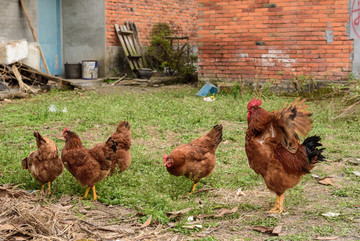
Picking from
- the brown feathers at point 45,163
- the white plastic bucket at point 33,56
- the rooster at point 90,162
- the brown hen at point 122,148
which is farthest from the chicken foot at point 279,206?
the white plastic bucket at point 33,56

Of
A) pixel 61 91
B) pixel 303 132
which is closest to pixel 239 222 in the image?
pixel 303 132

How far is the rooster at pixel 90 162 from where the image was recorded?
4531mm

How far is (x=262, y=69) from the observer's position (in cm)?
1183

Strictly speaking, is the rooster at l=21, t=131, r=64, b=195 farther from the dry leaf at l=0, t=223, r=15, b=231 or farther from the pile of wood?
the pile of wood

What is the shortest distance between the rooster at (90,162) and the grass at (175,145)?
21 cm

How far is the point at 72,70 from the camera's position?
14.2 metres

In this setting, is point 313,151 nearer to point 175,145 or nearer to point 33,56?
point 175,145

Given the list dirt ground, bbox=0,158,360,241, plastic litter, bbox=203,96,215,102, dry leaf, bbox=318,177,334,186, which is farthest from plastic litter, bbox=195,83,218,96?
dirt ground, bbox=0,158,360,241

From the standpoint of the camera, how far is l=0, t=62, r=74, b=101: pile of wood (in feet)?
35.5

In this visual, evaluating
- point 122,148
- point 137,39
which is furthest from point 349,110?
point 137,39

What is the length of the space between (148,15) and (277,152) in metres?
13.1

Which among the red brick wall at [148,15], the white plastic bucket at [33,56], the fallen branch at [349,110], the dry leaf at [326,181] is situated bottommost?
the dry leaf at [326,181]

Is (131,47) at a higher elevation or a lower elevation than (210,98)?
higher

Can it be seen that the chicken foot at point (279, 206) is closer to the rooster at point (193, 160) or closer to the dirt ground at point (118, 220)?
the dirt ground at point (118, 220)
